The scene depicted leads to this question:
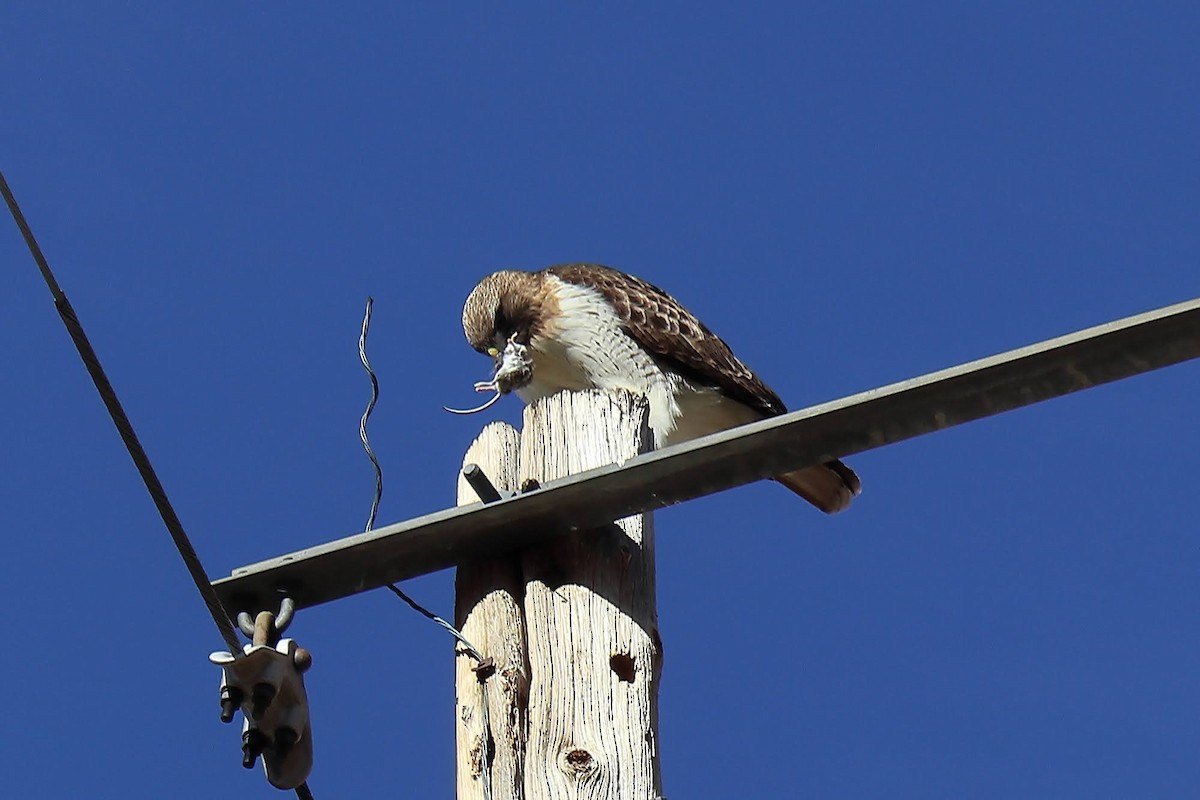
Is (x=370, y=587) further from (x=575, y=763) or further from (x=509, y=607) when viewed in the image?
(x=575, y=763)

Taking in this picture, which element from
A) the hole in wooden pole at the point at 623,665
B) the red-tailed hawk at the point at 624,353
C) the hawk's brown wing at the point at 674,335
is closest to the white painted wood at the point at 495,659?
the hole in wooden pole at the point at 623,665

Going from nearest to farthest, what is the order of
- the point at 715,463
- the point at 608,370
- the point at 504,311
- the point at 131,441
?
the point at 131,441, the point at 715,463, the point at 608,370, the point at 504,311

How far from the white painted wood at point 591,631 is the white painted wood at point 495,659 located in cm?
3

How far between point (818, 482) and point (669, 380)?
0.66 metres

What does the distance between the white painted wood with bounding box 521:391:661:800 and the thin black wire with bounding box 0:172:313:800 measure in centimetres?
55

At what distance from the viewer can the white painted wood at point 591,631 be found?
4.21 metres

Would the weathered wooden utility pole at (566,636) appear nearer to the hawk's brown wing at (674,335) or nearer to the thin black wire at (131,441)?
the thin black wire at (131,441)

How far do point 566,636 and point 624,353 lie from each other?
3074 mm

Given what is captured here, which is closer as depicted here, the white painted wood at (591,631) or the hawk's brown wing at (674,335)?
the white painted wood at (591,631)

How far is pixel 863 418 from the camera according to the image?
4.61 meters

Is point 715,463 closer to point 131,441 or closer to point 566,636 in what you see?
point 566,636

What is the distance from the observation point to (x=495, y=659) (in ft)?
14.6

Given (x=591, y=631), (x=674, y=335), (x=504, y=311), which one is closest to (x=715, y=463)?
(x=591, y=631)

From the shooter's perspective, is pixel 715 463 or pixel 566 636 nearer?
pixel 566 636
